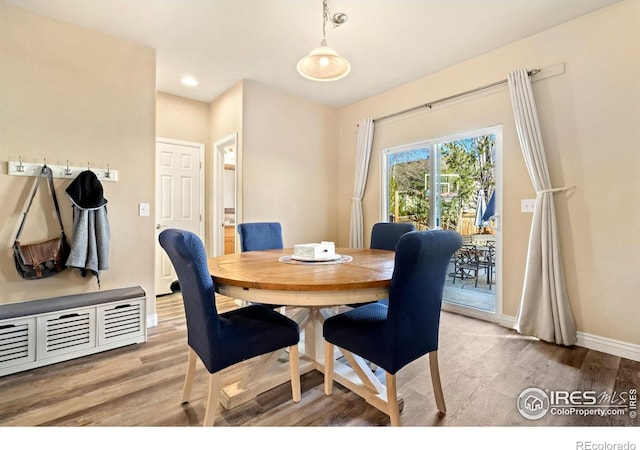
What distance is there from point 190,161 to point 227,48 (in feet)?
5.64

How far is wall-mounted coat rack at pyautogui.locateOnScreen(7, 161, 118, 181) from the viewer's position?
2195mm

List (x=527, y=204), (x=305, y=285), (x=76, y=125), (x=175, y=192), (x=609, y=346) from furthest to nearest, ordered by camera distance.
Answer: (x=175, y=192), (x=527, y=204), (x=76, y=125), (x=609, y=346), (x=305, y=285)

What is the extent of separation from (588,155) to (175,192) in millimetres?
4326

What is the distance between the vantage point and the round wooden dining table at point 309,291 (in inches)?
51.9

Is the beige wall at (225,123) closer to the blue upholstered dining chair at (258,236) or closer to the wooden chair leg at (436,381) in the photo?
the blue upholstered dining chair at (258,236)

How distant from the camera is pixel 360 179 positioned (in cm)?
401

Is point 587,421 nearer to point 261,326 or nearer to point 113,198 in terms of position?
point 261,326

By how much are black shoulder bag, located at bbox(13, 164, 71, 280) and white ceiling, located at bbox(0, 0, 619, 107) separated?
1365 millimetres

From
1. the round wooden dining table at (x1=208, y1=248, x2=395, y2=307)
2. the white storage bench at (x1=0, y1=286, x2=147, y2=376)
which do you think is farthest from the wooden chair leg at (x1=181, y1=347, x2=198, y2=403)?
the white storage bench at (x1=0, y1=286, x2=147, y2=376)

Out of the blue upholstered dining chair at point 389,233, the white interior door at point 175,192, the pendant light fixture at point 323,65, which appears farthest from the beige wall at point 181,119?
the blue upholstered dining chair at point 389,233

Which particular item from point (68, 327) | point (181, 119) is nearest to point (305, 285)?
point (68, 327)

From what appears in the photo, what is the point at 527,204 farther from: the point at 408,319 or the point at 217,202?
the point at 217,202

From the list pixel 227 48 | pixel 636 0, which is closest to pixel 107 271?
pixel 227 48
